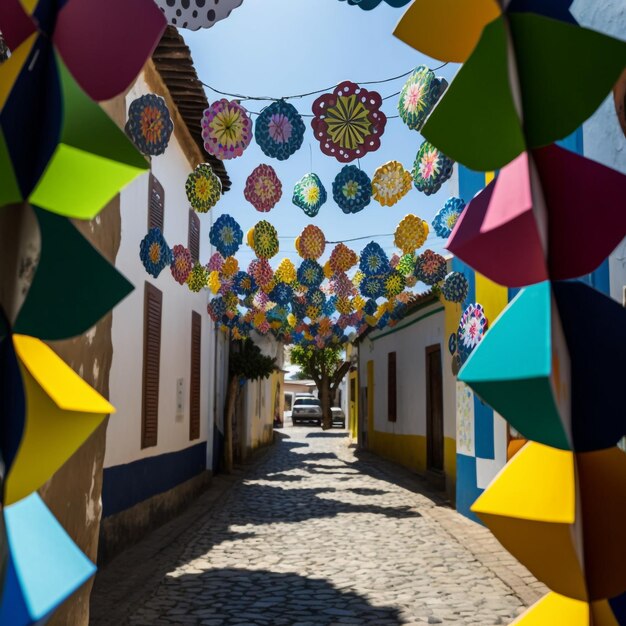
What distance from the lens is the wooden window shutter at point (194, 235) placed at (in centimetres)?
1267

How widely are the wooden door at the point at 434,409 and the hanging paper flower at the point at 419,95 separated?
901 centimetres

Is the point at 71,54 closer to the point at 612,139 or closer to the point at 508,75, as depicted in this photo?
the point at 508,75

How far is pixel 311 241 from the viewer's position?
30.4 feet

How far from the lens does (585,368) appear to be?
1.65m

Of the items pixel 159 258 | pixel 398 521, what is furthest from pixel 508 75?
pixel 398 521

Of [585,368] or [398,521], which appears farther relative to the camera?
[398,521]

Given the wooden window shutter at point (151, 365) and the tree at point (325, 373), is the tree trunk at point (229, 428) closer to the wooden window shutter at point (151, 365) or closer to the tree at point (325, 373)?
the wooden window shutter at point (151, 365)

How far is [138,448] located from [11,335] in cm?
769

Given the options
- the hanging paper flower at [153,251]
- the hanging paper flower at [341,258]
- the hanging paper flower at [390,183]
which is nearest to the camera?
the hanging paper flower at [390,183]

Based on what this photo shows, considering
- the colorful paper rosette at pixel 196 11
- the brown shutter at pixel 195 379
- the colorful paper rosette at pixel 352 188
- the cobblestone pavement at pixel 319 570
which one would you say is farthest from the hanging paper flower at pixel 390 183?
the brown shutter at pixel 195 379

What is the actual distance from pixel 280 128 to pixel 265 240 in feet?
10.5

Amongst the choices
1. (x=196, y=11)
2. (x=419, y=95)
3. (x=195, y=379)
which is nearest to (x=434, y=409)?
(x=195, y=379)

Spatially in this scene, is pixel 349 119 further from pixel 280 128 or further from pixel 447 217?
pixel 447 217

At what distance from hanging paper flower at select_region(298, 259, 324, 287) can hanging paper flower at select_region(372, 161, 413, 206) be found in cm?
409
